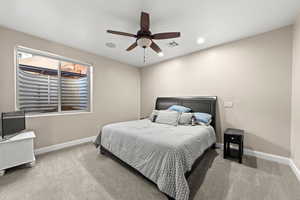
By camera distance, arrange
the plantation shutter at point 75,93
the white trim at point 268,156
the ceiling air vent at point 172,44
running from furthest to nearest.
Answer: the plantation shutter at point 75,93
the ceiling air vent at point 172,44
the white trim at point 268,156

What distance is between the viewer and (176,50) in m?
3.59

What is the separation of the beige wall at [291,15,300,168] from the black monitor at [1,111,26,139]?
16.5 ft

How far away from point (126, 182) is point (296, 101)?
320cm

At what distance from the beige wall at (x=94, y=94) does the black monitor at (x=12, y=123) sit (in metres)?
0.32

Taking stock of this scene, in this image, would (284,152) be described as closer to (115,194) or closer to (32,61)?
(115,194)

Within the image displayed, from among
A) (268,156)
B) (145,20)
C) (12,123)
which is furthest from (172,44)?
(12,123)

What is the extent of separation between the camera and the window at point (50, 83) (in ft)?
9.17

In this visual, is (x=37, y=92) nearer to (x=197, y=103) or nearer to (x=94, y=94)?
(x=94, y=94)

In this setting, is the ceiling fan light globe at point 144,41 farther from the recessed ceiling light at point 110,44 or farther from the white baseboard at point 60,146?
the white baseboard at point 60,146

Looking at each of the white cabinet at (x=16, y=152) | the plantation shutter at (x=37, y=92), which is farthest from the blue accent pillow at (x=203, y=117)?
the plantation shutter at (x=37, y=92)

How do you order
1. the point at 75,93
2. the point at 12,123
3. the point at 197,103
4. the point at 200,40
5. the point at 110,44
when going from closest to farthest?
the point at 12,123, the point at 200,40, the point at 110,44, the point at 197,103, the point at 75,93

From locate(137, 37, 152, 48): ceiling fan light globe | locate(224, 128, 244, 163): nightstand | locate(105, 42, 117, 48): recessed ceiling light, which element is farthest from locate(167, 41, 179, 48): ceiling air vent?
locate(224, 128, 244, 163): nightstand

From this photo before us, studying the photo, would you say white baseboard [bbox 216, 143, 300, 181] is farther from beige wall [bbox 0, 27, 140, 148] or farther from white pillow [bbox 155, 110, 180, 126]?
beige wall [bbox 0, 27, 140, 148]

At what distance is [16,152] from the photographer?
215 centimetres
